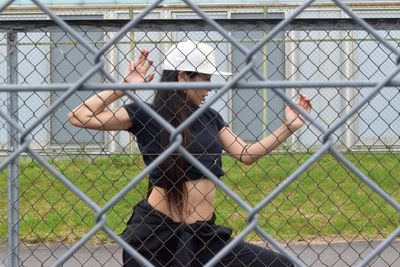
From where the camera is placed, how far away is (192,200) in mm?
3395

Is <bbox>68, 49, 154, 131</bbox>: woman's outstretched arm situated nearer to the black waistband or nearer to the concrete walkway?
the black waistband

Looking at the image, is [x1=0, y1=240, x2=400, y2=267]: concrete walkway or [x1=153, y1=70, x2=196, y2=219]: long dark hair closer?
[x1=153, y1=70, x2=196, y2=219]: long dark hair

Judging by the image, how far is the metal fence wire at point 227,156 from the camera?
152cm

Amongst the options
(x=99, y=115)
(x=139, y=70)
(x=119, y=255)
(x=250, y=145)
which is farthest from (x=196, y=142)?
(x=119, y=255)

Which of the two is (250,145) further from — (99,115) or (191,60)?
(99,115)

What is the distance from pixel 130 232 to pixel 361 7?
27.4 ft

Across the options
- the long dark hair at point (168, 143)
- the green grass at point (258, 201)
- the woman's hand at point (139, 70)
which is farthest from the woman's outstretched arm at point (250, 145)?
the green grass at point (258, 201)

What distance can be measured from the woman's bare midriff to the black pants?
0.03 m

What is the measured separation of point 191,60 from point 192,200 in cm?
63

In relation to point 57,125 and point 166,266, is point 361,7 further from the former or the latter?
point 166,266

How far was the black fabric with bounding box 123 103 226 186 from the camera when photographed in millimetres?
3355

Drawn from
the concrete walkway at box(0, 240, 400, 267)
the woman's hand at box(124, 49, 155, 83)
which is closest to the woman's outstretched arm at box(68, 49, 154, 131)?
the woman's hand at box(124, 49, 155, 83)

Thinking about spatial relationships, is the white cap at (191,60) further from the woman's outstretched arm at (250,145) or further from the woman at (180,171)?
→ the woman's outstretched arm at (250,145)

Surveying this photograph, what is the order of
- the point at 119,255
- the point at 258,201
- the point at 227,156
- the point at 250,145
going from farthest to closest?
the point at 258,201
the point at 119,255
the point at 227,156
the point at 250,145
